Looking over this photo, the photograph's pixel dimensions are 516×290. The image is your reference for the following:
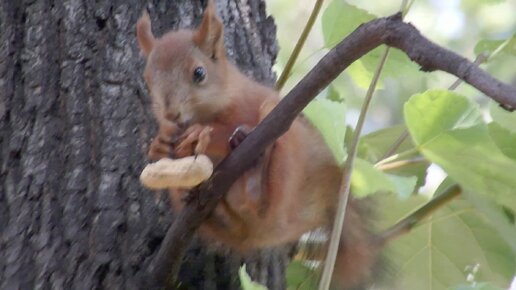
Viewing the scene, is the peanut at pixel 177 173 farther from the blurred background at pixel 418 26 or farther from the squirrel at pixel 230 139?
the blurred background at pixel 418 26

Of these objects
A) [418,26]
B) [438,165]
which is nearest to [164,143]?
[438,165]

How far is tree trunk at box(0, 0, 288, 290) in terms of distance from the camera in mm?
1327

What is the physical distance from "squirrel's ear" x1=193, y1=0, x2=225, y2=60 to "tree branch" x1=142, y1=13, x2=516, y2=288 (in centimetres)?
18

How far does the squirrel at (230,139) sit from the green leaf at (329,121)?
0.24ft

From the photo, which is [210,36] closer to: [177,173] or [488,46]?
[177,173]

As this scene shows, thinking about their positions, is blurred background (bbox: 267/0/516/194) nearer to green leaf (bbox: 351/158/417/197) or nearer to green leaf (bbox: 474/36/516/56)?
green leaf (bbox: 474/36/516/56)

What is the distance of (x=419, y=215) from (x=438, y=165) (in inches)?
9.8

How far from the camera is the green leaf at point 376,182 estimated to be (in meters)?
1.13

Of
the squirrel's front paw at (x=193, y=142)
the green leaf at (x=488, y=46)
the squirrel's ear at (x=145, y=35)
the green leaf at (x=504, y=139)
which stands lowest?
the squirrel's front paw at (x=193, y=142)

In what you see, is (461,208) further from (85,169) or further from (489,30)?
(489,30)

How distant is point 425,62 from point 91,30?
23.9 inches

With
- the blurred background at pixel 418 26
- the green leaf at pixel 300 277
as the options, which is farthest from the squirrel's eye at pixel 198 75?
the blurred background at pixel 418 26

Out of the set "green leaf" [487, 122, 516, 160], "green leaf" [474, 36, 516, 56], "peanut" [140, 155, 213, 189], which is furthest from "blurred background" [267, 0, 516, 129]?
"peanut" [140, 155, 213, 189]

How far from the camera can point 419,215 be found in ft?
4.58
